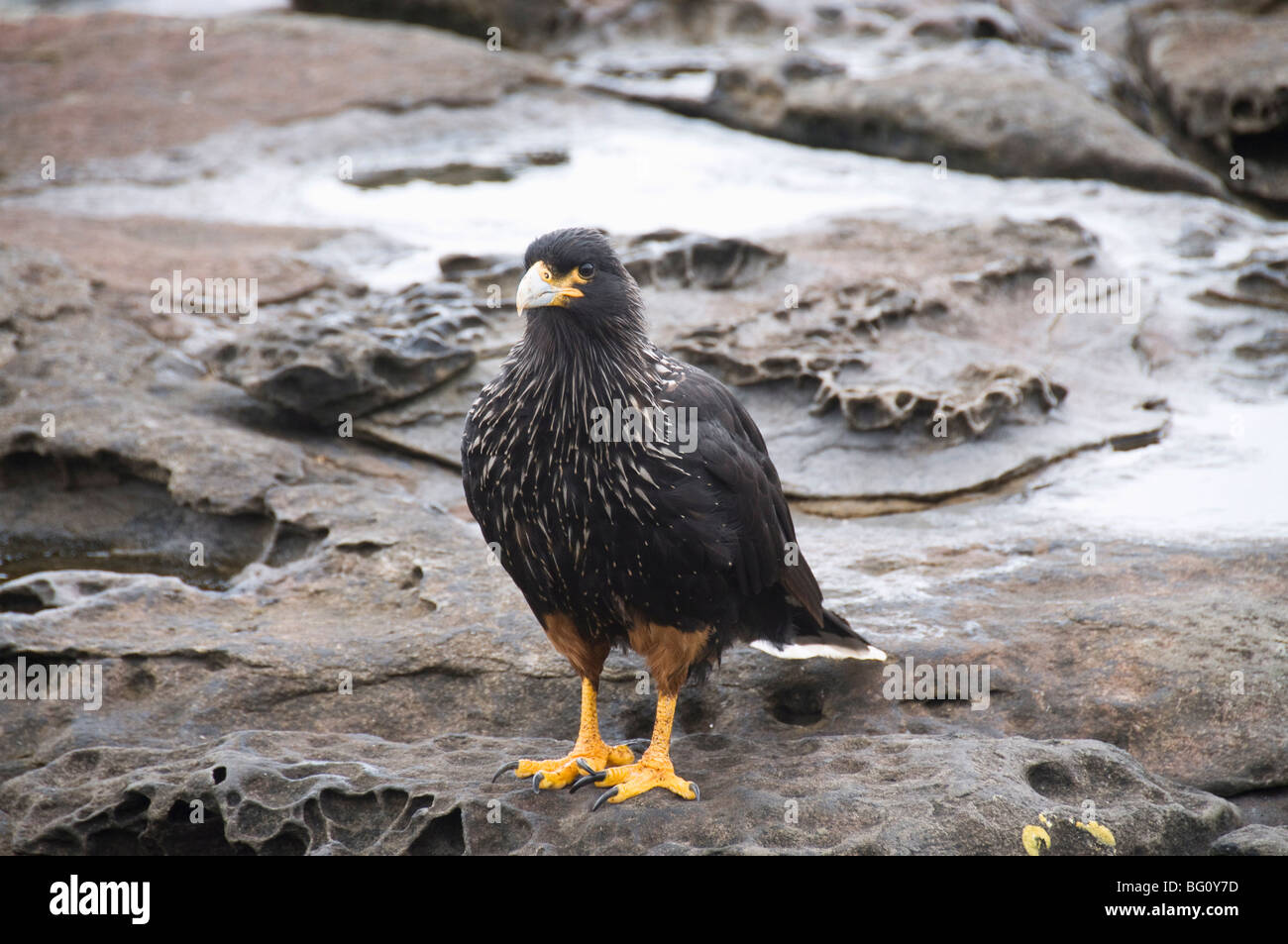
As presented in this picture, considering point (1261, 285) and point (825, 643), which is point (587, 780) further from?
point (1261, 285)

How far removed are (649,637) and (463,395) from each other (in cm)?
350

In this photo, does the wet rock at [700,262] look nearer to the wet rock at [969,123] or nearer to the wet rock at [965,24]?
the wet rock at [969,123]

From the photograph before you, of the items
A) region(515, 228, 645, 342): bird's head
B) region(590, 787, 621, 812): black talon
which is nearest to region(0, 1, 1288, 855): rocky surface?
region(590, 787, 621, 812): black talon

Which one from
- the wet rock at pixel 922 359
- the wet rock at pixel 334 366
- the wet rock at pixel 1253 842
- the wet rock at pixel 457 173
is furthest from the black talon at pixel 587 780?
the wet rock at pixel 457 173

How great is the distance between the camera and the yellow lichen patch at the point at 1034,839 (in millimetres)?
3582

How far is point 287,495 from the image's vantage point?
6102 millimetres

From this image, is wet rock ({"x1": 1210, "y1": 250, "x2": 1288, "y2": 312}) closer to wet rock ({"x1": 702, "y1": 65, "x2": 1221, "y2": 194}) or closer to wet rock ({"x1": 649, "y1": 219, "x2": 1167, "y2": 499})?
wet rock ({"x1": 649, "y1": 219, "x2": 1167, "y2": 499})

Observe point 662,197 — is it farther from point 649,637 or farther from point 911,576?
point 649,637

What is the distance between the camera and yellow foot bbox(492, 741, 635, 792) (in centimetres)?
398

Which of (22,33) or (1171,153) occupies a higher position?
Result: (22,33)

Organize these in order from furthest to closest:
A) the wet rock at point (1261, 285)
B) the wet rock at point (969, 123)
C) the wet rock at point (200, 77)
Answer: the wet rock at point (200, 77) < the wet rock at point (969, 123) < the wet rock at point (1261, 285)

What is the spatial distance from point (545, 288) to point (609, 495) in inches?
28.7
